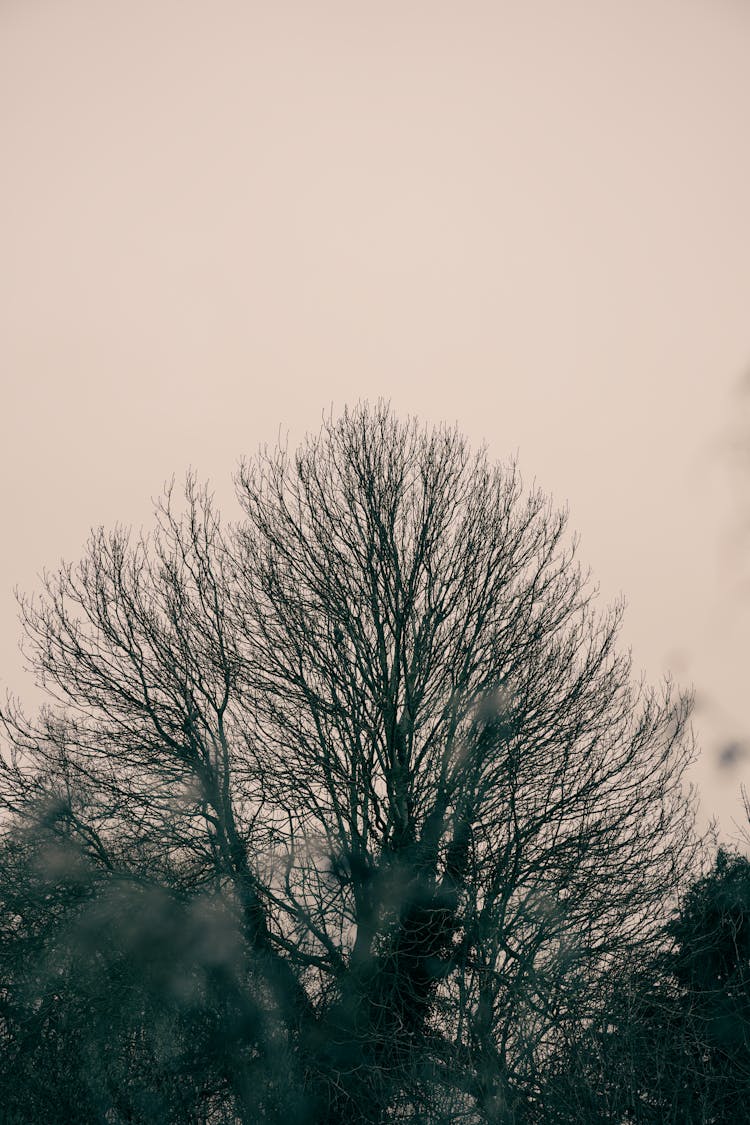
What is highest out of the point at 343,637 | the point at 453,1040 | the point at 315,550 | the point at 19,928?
the point at 315,550

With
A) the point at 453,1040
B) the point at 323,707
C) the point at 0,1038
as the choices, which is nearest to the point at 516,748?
the point at 323,707

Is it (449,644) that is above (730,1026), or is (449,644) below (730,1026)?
above

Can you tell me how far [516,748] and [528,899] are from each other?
76.9 inches

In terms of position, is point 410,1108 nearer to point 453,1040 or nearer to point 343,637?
point 453,1040

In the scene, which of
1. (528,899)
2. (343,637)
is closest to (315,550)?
(343,637)

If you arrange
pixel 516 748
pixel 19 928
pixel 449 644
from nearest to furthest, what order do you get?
pixel 19 928 → pixel 516 748 → pixel 449 644

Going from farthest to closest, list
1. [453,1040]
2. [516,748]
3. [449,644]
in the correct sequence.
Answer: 1. [449,644]
2. [516,748]
3. [453,1040]

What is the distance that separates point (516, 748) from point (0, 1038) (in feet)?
25.1

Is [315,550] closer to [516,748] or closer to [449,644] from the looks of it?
[449,644]

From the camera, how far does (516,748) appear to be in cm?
1214

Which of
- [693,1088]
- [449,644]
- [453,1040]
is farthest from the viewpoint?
[449,644]

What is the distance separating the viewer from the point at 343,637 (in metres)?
12.9

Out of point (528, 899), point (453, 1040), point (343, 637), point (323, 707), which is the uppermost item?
point (343, 637)

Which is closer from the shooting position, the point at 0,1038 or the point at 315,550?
the point at 0,1038
